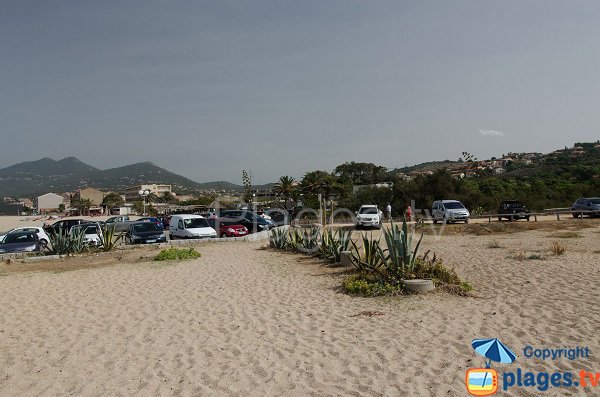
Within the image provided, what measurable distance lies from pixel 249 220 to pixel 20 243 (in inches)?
505

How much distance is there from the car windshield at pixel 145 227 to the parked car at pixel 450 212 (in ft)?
55.8

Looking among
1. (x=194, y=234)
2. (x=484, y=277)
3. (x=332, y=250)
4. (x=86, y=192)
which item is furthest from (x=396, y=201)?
(x=86, y=192)

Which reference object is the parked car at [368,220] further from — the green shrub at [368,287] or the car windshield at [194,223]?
the green shrub at [368,287]

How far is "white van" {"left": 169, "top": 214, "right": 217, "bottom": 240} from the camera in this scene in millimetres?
21544

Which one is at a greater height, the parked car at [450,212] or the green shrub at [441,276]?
the parked car at [450,212]

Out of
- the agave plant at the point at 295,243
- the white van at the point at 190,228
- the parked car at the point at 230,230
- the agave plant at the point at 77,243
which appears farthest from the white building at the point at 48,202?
the agave plant at the point at 295,243

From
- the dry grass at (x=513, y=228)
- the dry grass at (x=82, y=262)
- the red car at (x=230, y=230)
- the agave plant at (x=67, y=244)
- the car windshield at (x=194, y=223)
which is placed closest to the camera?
the dry grass at (x=82, y=262)

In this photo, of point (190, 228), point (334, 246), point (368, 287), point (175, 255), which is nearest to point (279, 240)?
point (175, 255)

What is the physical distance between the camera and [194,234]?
21.4 m

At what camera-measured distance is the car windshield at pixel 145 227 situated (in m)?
20.9

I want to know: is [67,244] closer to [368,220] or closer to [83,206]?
[368,220]

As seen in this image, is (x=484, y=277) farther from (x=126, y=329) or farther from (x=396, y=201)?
(x=396, y=201)

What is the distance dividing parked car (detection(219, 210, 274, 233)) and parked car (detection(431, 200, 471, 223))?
36.2 feet

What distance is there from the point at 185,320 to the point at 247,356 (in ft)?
7.15
